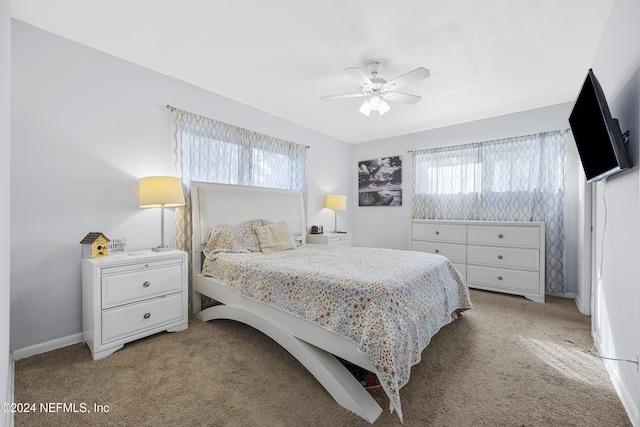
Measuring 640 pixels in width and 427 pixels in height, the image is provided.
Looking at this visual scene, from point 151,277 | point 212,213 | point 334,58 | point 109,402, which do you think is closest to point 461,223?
point 334,58

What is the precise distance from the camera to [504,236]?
3613 mm

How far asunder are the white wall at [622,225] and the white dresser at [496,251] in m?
1.38

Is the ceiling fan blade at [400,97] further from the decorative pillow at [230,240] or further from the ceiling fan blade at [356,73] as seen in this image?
the decorative pillow at [230,240]

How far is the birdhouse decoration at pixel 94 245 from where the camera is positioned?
219 cm

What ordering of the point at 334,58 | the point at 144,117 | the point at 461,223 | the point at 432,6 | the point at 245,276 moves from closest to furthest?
the point at 432,6 → the point at 245,276 → the point at 334,58 → the point at 144,117 → the point at 461,223

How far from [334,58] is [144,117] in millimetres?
1980

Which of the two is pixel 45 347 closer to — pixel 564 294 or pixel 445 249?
pixel 445 249

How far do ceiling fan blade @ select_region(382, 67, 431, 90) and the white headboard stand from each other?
1967 mm

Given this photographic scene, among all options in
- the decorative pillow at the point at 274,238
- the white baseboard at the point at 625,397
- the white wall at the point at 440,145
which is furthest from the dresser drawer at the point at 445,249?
the decorative pillow at the point at 274,238

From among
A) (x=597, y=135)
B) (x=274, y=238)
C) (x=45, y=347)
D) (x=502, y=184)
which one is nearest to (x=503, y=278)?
(x=502, y=184)

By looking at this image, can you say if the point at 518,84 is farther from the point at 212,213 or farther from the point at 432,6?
the point at 212,213

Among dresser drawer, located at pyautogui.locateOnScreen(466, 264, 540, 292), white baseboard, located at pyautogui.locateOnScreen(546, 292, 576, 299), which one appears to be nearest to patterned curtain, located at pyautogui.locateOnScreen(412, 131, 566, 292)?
white baseboard, located at pyautogui.locateOnScreen(546, 292, 576, 299)

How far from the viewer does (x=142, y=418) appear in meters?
1.47

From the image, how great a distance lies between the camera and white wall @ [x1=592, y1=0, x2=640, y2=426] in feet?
4.59
